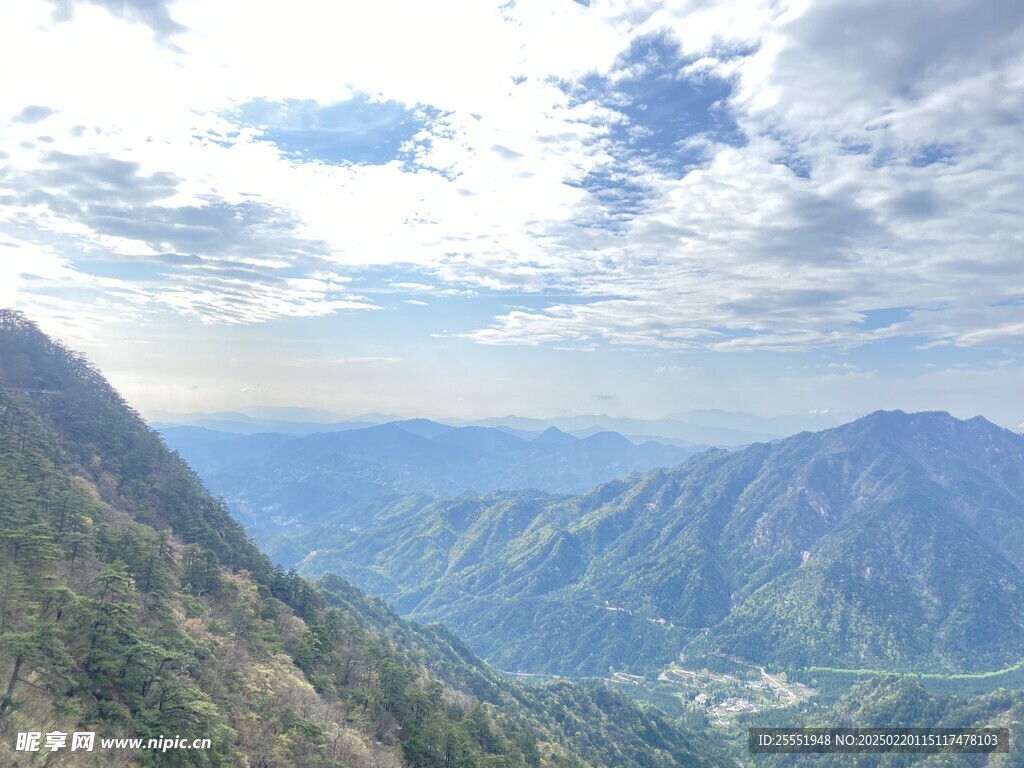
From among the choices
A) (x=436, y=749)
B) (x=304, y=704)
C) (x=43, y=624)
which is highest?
(x=43, y=624)

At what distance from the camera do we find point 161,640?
178 feet

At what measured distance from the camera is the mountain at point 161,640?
→ 42.3 m

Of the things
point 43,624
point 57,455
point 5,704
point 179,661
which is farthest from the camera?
point 57,455

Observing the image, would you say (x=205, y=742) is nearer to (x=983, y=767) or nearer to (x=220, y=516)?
(x=220, y=516)

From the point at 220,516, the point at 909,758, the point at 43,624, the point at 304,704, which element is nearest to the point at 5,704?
the point at 43,624

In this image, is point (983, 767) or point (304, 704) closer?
point (304, 704)

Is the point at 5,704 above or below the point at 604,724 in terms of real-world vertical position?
above

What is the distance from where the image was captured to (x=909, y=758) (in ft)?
635

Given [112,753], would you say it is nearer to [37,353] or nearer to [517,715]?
[517,715]

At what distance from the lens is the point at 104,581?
181 feet

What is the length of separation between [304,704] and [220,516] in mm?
92975

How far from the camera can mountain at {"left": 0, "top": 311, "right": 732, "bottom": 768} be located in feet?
139

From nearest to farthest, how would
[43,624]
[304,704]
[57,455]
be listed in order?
[43,624] < [304,704] < [57,455]

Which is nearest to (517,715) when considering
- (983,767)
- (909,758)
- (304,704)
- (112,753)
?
(304,704)
